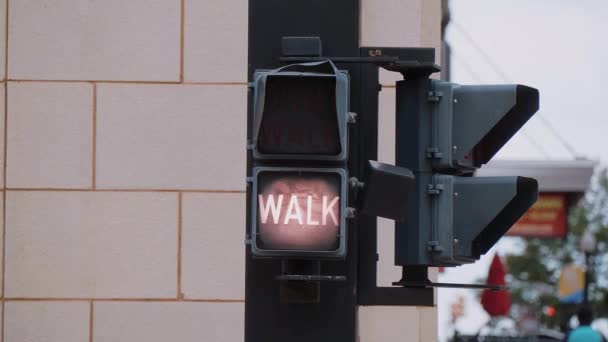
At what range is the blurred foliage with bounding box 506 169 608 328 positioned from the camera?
96688 millimetres

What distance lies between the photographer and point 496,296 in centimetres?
2186

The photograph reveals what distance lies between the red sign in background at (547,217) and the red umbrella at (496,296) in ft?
10.9

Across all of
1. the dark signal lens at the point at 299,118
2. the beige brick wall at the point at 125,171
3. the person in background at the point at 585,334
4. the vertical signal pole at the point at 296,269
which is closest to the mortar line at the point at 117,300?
the beige brick wall at the point at 125,171

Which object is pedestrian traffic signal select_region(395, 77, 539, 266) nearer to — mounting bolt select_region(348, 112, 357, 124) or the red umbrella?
mounting bolt select_region(348, 112, 357, 124)

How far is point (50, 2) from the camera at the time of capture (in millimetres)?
9289

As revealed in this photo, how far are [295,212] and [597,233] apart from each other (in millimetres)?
95189

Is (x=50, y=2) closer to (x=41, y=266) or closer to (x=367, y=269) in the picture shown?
(x=41, y=266)

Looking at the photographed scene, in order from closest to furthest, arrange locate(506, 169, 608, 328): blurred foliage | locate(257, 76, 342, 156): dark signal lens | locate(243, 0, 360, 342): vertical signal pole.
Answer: locate(257, 76, 342, 156): dark signal lens, locate(243, 0, 360, 342): vertical signal pole, locate(506, 169, 608, 328): blurred foliage

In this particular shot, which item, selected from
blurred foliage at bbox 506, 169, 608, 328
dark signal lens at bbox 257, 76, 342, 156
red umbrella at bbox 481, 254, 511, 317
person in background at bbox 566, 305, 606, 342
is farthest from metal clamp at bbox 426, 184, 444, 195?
blurred foliage at bbox 506, 169, 608, 328

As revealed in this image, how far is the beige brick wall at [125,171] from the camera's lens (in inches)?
356

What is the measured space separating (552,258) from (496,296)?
82.1 m

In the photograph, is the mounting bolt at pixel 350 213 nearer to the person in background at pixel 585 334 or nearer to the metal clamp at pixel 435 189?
the metal clamp at pixel 435 189

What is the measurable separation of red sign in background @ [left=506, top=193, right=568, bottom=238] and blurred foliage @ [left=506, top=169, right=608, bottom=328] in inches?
2754

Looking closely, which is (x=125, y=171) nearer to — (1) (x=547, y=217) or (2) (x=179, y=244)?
(2) (x=179, y=244)
